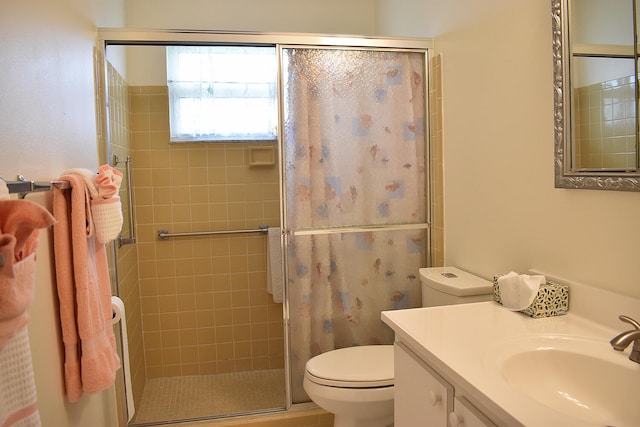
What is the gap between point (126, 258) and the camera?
2826 mm

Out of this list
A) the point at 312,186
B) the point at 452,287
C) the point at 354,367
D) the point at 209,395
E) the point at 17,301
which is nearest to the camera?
the point at 17,301

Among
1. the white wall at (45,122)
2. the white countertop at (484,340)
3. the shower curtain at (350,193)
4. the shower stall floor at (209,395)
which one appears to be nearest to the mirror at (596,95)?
the white countertop at (484,340)

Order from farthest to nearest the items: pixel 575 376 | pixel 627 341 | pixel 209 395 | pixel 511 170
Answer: pixel 209 395
pixel 511 170
pixel 575 376
pixel 627 341

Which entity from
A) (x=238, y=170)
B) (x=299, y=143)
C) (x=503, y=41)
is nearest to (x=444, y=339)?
(x=503, y=41)

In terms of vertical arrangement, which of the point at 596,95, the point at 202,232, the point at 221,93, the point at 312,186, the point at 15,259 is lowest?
the point at 202,232

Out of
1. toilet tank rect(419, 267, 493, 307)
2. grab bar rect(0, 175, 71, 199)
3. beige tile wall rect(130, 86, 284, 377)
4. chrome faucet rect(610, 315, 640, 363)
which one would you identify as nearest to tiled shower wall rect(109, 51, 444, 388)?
beige tile wall rect(130, 86, 284, 377)

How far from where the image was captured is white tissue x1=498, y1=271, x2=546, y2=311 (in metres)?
1.52

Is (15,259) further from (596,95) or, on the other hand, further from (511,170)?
(511,170)

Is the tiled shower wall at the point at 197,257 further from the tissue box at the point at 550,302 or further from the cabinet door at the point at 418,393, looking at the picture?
the tissue box at the point at 550,302

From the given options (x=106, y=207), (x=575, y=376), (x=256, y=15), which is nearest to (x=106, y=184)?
(x=106, y=207)

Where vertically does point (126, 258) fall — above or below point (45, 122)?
below

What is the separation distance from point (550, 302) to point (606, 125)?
56 cm

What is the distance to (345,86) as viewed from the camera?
246cm

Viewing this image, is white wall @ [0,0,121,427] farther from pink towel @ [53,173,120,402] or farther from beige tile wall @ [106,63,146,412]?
beige tile wall @ [106,63,146,412]
